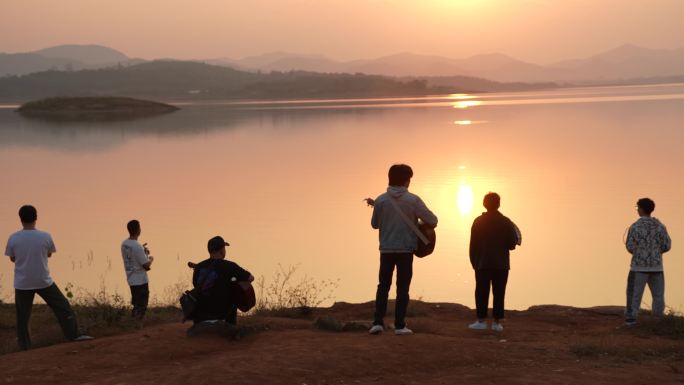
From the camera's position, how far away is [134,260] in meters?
11.2

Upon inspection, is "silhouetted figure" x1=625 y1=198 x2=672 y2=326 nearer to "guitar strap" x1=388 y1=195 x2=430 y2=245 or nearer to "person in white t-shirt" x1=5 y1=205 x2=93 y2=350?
"guitar strap" x1=388 y1=195 x2=430 y2=245

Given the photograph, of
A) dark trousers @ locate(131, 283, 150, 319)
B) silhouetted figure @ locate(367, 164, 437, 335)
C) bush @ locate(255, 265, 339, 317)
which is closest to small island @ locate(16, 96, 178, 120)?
bush @ locate(255, 265, 339, 317)

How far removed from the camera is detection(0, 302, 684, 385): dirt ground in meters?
8.23

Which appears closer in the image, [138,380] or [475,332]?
[138,380]

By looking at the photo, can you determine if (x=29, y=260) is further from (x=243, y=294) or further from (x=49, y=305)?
(x=243, y=294)

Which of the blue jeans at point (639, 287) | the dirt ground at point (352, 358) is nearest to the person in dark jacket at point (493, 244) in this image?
the dirt ground at point (352, 358)

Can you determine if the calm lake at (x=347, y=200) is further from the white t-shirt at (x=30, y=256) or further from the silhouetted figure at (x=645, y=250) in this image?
the white t-shirt at (x=30, y=256)

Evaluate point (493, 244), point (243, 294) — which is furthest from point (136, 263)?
point (493, 244)

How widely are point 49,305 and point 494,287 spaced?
5.42 m

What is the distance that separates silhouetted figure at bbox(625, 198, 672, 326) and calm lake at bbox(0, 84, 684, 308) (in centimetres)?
450

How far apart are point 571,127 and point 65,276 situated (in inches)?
1937

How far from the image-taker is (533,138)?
53.0m

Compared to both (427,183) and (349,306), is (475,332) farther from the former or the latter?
(427,183)

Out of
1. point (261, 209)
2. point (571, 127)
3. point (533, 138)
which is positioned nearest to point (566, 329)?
point (261, 209)
